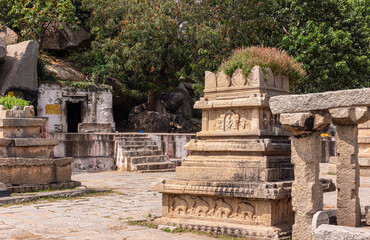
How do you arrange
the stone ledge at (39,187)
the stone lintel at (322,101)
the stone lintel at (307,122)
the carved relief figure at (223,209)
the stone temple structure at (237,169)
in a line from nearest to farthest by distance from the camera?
1. the stone lintel at (322,101)
2. the stone lintel at (307,122)
3. the stone temple structure at (237,169)
4. the carved relief figure at (223,209)
5. the stone ledge at (39,187)

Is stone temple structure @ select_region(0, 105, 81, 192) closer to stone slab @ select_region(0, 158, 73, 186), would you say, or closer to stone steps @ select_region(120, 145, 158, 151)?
stone slab @ select_region(0, 158, 73, 186)

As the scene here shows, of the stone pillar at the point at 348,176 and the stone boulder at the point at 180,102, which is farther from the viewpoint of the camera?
the stone boulder at the point at 180,102

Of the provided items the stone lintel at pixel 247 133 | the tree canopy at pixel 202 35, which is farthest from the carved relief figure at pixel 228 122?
the tree canopy at pixel 202 35

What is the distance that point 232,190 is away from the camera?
5.71m

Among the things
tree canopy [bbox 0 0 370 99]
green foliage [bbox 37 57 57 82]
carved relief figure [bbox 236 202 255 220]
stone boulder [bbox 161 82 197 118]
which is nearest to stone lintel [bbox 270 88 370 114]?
carved relief figure [bbox 236 202 255 220]

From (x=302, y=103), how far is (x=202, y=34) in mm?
15908

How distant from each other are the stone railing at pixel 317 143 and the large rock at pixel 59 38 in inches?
885

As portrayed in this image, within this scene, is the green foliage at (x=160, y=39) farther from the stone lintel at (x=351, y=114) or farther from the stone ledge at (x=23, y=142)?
the stone lintel at (x=351, y=114)

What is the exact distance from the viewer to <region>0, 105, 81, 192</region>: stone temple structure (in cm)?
948

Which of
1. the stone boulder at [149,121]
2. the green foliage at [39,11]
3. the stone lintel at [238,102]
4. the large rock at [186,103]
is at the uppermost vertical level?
the green foliage at [39,11]

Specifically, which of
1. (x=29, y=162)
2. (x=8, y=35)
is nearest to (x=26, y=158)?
(x=29, y=162)

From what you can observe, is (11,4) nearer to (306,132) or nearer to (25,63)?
(25,63)

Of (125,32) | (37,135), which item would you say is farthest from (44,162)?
(125,32)

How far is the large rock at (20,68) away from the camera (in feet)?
65.8
